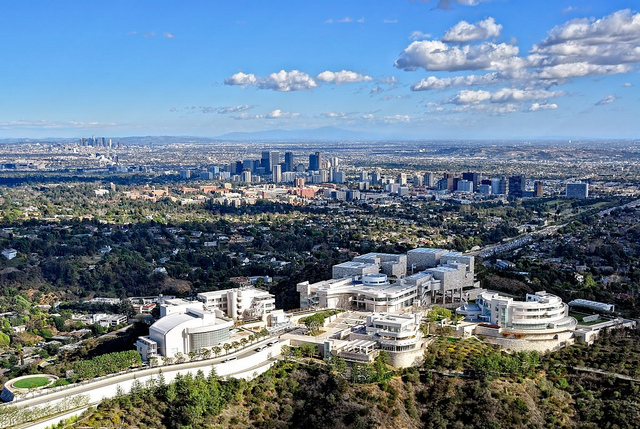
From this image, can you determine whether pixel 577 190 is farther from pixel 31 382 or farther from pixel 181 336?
pixel 31 382

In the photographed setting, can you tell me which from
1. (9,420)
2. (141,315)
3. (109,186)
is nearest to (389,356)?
(9,420)

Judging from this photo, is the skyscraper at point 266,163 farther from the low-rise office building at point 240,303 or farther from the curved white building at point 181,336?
the curved white building at point 181,336

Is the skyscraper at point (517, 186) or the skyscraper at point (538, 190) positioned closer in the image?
the skyscraper at point (538, 190)

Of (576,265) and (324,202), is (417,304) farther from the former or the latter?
(324,202)

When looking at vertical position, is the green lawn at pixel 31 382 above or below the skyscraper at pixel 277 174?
above

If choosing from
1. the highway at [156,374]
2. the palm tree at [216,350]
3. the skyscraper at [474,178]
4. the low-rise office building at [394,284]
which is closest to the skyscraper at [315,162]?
the skyscraper at [474,178]

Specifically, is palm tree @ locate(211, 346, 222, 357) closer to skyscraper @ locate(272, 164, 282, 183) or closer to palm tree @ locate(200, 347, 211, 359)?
palm tree @ locate(200, 347, 211, 359)

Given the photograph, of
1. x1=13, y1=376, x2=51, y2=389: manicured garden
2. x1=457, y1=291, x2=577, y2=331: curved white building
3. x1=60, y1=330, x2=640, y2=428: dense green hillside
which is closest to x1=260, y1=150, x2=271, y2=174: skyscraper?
x1=457, y1=291, x2=577, y2=331: curved white building

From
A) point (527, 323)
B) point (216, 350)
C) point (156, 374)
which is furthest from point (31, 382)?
point (527, 323)
